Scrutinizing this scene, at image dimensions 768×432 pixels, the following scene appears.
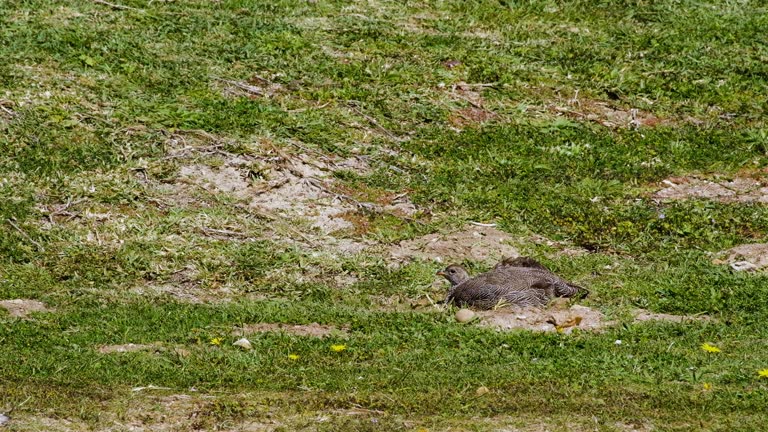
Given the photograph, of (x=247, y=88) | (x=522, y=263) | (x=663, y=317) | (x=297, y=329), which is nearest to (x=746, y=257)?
(x=663, y=317)

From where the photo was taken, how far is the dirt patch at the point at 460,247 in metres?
11.5

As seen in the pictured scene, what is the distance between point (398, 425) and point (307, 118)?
7524 millimetres

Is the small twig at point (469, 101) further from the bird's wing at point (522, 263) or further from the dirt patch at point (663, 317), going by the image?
the dirt patch at point (663, 317)

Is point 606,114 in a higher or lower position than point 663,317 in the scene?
lower

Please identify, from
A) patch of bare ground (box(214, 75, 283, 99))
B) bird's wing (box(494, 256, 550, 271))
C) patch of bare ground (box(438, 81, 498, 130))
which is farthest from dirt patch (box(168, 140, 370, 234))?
patch of bare ground (box(438, 81, 498, 130))

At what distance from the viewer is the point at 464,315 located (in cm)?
976

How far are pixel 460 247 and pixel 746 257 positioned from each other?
257 centimetres

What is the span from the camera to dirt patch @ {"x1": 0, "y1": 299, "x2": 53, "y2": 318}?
9.65 m

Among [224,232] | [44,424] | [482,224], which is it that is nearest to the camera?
[44,424]

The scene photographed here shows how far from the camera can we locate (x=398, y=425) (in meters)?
7.07

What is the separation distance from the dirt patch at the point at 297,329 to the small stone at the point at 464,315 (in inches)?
34.8

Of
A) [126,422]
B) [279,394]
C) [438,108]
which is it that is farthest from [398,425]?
[438,108]

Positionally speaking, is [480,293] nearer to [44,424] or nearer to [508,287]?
[508,287]

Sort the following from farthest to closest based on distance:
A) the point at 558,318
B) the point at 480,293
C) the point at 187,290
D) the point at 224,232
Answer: the point at 224,232
the point at 187,290
the point at 480,293
the point at 558,318
